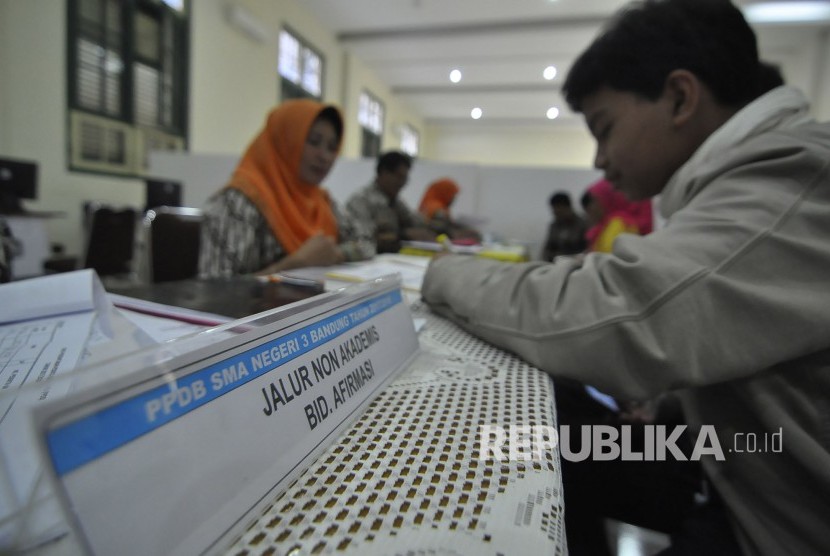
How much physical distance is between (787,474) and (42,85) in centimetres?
420

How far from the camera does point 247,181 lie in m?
1.32

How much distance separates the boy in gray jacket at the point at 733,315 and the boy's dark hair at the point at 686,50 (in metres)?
0.09

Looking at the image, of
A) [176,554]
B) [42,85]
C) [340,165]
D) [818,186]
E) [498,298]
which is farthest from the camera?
[340,165]

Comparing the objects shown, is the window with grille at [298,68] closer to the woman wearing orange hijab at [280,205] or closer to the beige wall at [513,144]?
the woman wearing orange hijab at [280,205]

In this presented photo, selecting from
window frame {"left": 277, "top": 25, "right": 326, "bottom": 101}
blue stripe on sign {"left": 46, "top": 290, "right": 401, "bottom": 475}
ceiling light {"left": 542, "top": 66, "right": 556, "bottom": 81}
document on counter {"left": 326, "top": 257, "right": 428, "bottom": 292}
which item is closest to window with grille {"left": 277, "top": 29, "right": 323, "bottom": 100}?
window frame {"left": 277, "top": 25, "right": 326, "bottom": 101}

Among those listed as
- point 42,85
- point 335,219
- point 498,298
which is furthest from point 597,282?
point 42,85

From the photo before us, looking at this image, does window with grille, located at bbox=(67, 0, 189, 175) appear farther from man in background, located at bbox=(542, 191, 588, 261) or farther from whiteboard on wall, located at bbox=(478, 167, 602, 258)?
man in background, located at bbox=(542, 191, 588, 261)

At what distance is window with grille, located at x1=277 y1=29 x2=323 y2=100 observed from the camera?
528 cm

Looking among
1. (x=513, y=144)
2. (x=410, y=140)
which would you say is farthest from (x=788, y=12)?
(x=410, y=140)

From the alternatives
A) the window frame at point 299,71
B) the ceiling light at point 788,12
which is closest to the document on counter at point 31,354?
the window frame at point 299,71

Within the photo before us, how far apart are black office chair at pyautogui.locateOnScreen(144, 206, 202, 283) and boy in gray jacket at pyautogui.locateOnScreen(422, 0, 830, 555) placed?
121cm

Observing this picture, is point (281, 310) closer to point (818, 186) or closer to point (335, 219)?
point (818, 186)

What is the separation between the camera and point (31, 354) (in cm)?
34

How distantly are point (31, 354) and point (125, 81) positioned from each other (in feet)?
13.5
